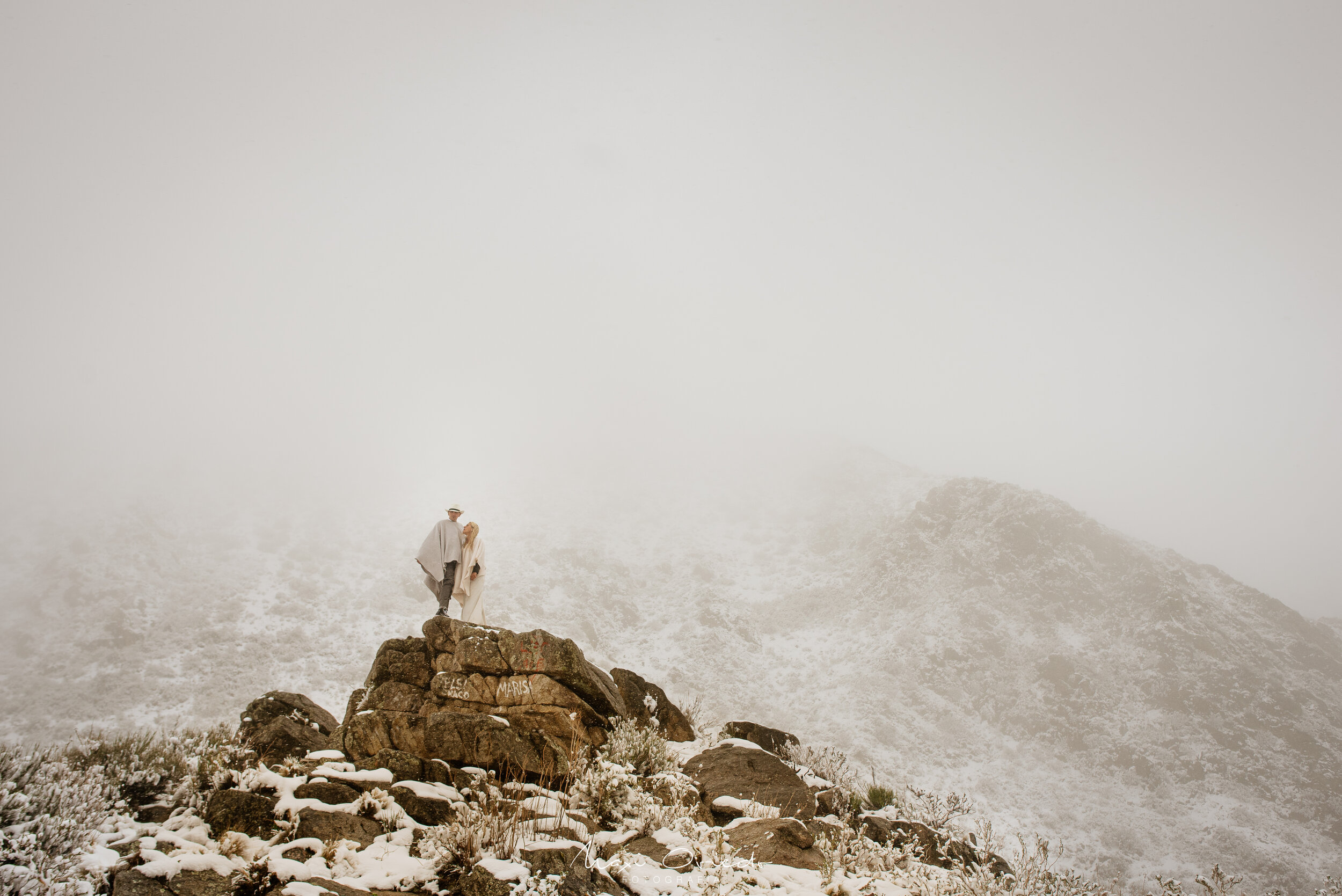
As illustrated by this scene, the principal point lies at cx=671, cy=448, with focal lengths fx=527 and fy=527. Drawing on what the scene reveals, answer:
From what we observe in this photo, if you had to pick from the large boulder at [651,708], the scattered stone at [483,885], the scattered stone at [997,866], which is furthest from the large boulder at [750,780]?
the scattered stone at [483,885]

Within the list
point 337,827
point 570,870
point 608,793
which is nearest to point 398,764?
point 337,827

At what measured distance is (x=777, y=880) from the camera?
454 cm

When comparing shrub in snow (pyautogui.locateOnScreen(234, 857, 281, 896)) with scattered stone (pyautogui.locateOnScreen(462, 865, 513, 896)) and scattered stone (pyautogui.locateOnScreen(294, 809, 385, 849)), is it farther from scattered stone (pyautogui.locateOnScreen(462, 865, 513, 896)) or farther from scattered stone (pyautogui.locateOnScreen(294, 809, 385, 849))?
scattered stone (pyautogui.locateOnScreen(462, 865, 513, 896))

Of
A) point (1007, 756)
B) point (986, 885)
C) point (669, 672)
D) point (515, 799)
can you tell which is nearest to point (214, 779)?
point (515, 799)

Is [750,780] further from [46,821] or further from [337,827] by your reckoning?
[46,821]

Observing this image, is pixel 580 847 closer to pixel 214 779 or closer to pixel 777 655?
pixel 214 779

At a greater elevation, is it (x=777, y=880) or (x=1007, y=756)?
(x=777, y=880)

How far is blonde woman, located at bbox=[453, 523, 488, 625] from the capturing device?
1068 centimetres

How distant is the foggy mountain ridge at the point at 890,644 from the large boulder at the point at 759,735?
52.0ft

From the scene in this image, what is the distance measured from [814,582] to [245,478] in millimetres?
53878

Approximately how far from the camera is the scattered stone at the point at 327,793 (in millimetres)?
5059

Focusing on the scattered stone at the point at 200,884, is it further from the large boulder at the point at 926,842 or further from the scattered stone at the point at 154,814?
the large boulder at the point at 926,842

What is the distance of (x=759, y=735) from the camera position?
966 centimetres

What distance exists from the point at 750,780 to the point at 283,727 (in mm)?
6069
